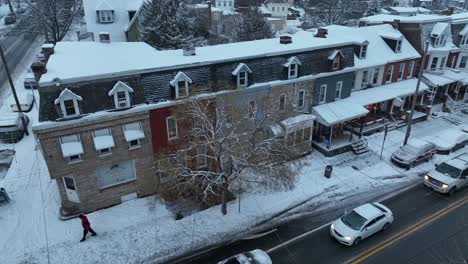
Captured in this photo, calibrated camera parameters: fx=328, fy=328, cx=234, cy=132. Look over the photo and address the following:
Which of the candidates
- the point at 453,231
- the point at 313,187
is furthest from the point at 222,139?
the point at 453,231

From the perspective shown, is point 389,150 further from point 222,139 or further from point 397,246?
point 222,139

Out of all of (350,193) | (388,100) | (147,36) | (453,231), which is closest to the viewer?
(453,231)

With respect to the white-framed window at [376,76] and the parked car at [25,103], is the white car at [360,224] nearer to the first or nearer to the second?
the white-framed window at [376,76]

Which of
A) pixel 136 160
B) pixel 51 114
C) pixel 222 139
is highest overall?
pixel 51 114

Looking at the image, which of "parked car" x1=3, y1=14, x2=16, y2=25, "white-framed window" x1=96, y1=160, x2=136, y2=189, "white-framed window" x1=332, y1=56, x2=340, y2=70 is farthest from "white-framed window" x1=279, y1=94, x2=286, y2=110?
"parked car" x1=3, y1=14, x2=16, y2=25

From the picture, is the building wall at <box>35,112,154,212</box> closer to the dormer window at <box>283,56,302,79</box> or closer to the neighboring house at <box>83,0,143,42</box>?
the dormer window at <box>283,56,302,79</box>

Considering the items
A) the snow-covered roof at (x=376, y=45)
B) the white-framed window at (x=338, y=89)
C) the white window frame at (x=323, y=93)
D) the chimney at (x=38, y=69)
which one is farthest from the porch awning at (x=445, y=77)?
the chimney at (x=38, y=69)

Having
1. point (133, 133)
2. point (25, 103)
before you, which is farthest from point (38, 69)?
point (25, 103)
